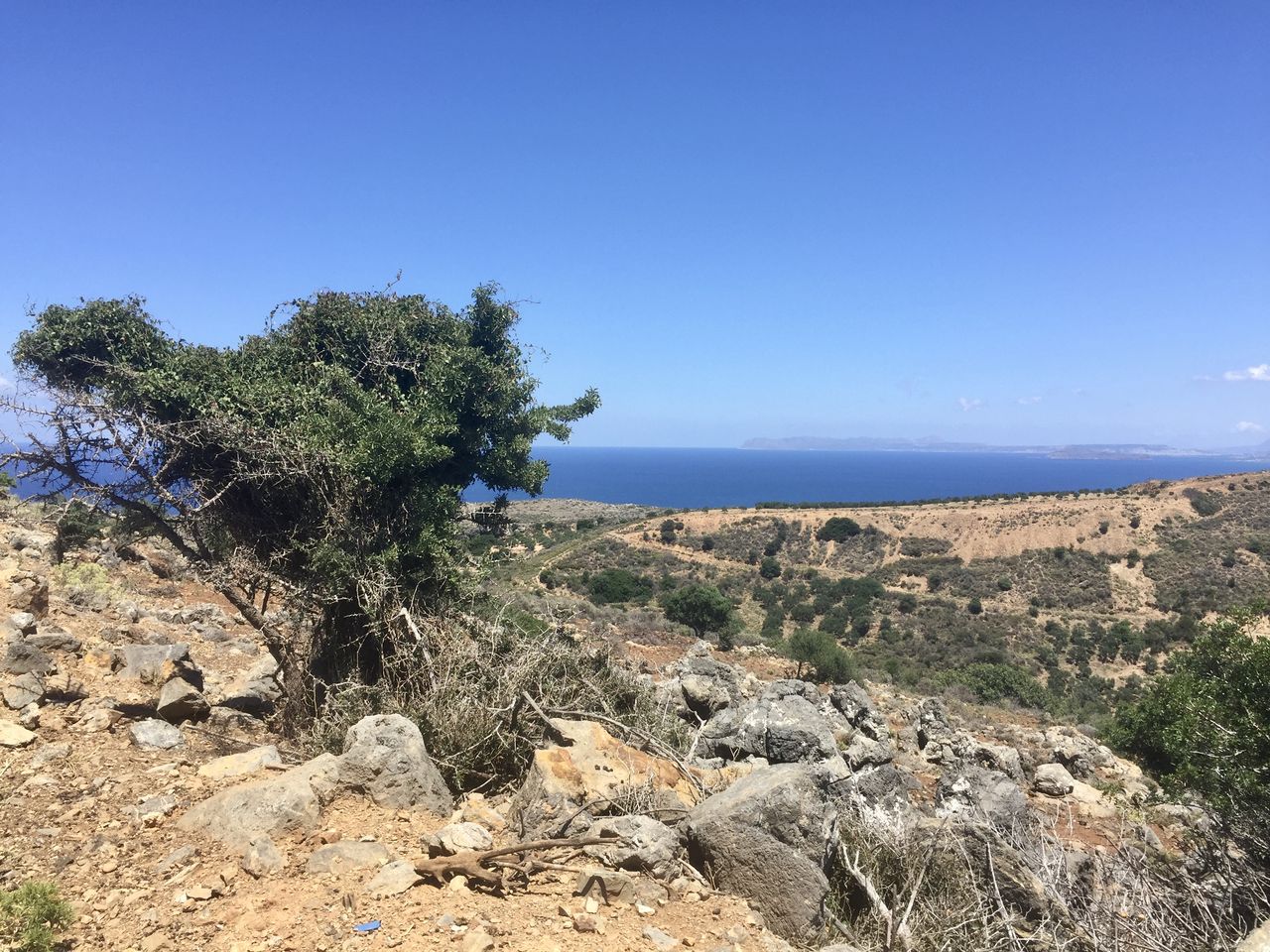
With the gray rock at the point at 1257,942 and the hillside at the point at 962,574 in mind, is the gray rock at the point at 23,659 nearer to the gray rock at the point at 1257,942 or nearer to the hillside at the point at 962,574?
the gray rock at the point at 1257,942

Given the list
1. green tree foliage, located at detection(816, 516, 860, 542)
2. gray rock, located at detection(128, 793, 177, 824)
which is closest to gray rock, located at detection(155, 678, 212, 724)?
gray rock, located at detection(128, 793, 177, 824)

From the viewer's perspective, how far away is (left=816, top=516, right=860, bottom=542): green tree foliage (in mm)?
50225

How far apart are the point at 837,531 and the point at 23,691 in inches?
1944

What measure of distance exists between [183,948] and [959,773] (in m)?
6.40

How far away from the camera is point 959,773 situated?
22.2 feet

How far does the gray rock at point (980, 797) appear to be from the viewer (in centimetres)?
590

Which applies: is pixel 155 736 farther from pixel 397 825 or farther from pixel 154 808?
pixel 397 825

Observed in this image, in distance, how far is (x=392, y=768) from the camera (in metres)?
4.94

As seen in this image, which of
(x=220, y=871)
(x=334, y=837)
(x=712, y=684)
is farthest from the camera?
(x=712, y=684)

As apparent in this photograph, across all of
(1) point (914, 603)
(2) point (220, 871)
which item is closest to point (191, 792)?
(2) point (220, 871)

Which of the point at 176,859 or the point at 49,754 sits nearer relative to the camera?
the point at 176,859

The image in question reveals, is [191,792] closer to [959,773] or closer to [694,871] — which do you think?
[694,871]

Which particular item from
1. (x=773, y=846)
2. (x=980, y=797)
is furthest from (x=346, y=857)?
(x=980, y=797)

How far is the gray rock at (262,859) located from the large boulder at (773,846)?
8.17 ft
